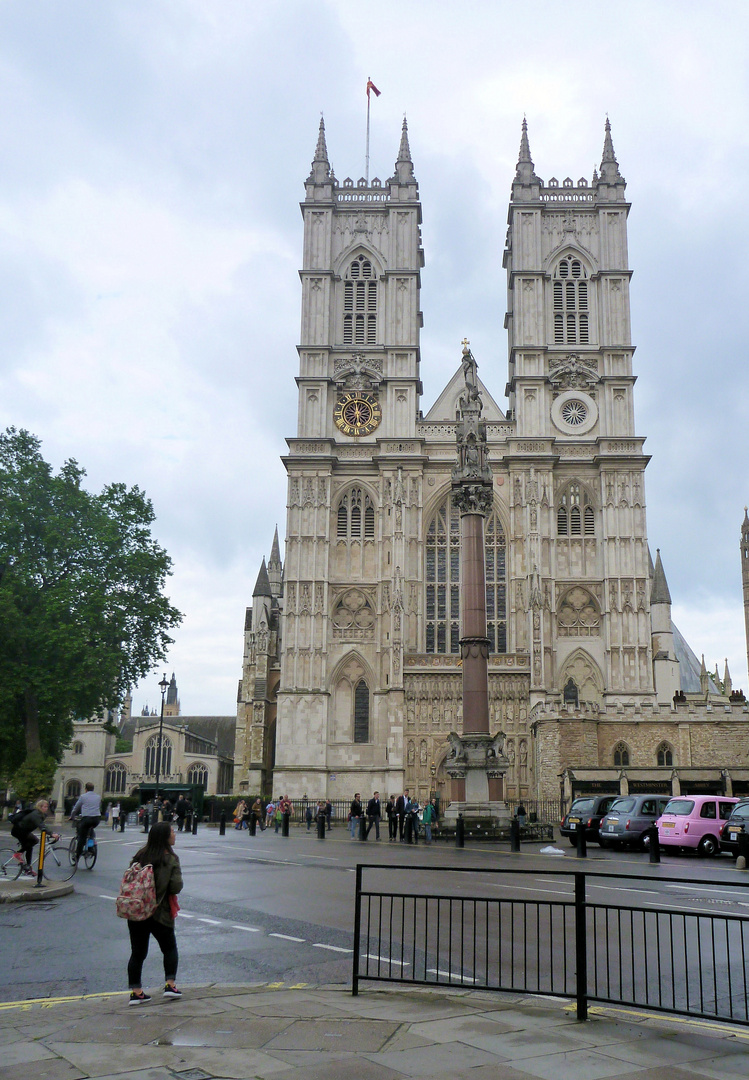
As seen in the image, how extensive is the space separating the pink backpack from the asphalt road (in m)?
1.16

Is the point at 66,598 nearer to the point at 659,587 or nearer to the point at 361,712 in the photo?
the point at 361,712

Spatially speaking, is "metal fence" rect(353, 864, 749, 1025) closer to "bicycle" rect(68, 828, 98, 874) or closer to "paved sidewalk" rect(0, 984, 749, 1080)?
"paved sidewalk" rect(0, 984, 749, 1080)

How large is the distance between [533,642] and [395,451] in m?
12.5

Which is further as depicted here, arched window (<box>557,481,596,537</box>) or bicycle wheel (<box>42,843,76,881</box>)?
arched window (<box>557,481,596,537</box>)

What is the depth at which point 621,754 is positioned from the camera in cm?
4216

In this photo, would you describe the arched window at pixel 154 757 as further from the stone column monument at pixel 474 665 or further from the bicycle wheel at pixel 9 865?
the bicycle wheel at pixel 9 865

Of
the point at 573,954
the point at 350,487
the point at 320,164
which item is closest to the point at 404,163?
the point at 320,164

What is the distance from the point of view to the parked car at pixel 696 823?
78.1 feet

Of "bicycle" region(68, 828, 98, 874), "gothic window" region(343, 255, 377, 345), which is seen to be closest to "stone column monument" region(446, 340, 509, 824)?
"bicycle" region(68, 828, 98, 874)

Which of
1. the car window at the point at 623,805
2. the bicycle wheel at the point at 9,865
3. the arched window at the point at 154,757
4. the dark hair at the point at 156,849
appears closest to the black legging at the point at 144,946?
the dark hair at the point at 156,849

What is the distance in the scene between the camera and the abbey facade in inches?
1935

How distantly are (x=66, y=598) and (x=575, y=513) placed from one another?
91.4 feet

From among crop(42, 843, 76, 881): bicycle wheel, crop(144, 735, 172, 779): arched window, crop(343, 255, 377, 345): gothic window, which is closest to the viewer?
crop(42, 843, 76, 881): bicycle wheel

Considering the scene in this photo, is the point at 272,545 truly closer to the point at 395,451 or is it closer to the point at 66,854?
the point at 395,451
